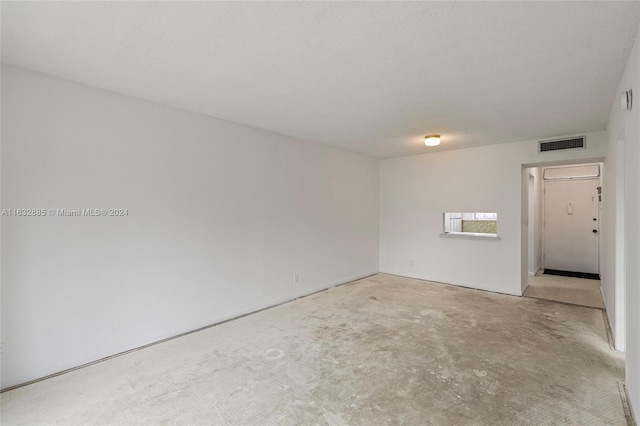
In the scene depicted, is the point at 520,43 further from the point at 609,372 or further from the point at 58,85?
the point at 58,85

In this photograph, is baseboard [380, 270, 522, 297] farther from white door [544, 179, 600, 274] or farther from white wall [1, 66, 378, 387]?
white door [544, 179, 600, 274]

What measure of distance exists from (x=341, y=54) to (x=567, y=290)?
5.62 m

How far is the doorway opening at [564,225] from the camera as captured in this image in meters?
6.07

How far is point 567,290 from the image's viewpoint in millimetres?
5141

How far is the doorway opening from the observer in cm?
607

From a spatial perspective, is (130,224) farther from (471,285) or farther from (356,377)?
(471,285)

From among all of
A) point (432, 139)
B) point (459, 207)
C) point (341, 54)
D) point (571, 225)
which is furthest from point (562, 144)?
point (341, 54)

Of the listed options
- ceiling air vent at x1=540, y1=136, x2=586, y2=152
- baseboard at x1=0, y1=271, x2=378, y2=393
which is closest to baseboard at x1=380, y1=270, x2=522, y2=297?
baseboard at x1=0, y1=271, x2=378, y2=393

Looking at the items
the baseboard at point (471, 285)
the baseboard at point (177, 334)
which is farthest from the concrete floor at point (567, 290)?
the baseboard at point (177, 334)

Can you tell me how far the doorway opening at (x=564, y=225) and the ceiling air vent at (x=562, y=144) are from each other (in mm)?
1245

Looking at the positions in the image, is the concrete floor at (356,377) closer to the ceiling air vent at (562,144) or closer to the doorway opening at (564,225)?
the ceiling air vent at (562,144)

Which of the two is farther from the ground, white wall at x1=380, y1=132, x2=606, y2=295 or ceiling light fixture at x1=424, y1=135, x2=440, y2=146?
ceiling light fixture at x1=424, y1=135, x2=440, y2=146

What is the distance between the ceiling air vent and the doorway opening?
124 cm

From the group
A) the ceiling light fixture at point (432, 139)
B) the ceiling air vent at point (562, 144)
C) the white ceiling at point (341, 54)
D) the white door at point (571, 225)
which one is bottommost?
the white door at point (571, 225)
